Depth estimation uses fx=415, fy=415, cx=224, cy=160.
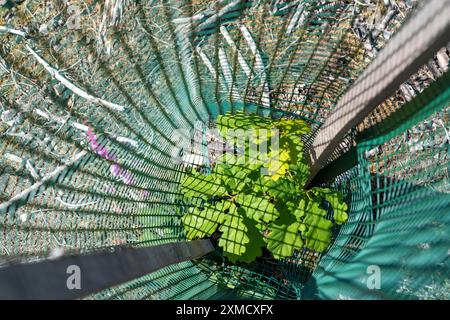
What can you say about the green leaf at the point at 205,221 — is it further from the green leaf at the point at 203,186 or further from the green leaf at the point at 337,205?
the green leaf at the point at 337,205

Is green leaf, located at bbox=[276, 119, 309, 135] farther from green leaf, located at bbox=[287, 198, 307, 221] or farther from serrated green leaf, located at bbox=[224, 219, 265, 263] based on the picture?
serrated green leaf, located at bbox=[224, 219, 265, 263]

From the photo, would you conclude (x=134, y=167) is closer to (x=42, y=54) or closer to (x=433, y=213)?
(x=42, y=54)

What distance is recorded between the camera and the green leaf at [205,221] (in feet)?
4.57

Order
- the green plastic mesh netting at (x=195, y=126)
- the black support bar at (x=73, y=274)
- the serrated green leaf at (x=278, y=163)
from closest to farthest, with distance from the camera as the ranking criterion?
1. the black support bar at (x=73, y=274)
2. the green plastic mesh netting at (x=195, y=126)
3. the serrated green leaf at (x=278, y=163)

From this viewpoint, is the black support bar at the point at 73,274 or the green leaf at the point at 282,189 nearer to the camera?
the black support bar at the point at 73,274

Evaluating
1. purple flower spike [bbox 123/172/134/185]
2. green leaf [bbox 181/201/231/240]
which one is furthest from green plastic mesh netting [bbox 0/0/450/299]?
green leaf [bbox 181/201/231/240]

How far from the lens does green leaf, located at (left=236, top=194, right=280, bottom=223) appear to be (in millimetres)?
1318

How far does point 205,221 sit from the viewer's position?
1.42m

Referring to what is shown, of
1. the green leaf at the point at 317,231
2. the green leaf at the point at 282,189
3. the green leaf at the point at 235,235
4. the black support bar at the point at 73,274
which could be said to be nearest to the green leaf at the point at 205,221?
the green leaf at the point at 235,235

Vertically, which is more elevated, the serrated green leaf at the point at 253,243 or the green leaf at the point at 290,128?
the green leaf at the point at 290,128

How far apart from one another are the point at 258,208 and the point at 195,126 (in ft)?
1.99

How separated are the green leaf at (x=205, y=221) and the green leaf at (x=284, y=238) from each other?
177 mm
